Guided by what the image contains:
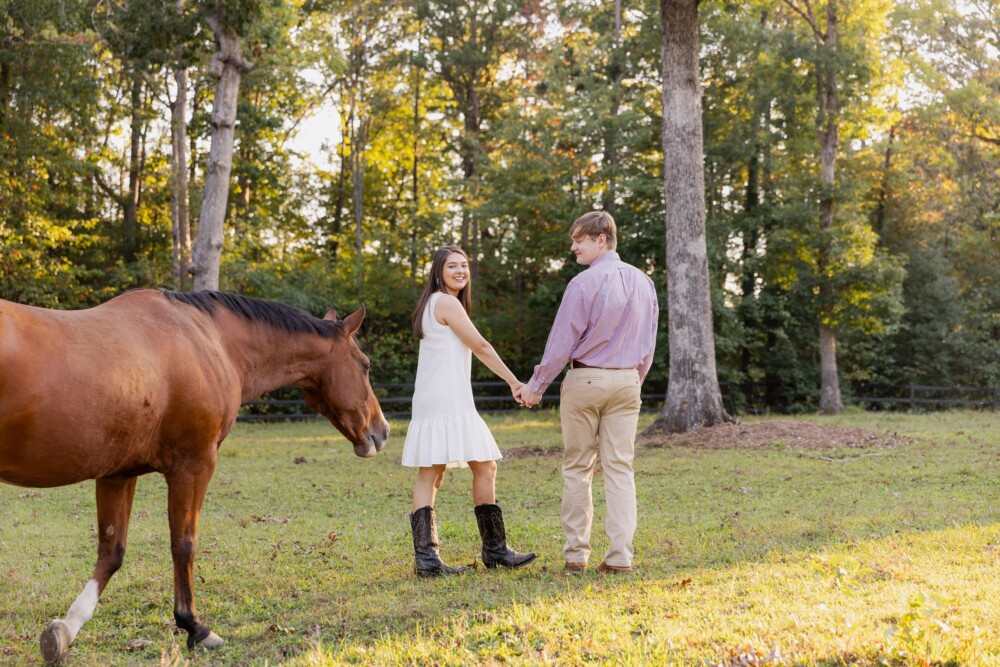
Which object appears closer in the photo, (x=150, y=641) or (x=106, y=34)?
(x=150, y=641)

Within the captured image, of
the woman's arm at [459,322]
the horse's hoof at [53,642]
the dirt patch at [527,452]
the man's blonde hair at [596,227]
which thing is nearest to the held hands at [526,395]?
the woman's arm at [459,322]

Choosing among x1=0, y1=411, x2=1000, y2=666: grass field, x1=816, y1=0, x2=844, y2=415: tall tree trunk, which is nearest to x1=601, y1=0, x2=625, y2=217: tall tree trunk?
x1=816, y1=0, x2=844, y2=415: tall tree trunk

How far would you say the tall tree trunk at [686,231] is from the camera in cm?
1460

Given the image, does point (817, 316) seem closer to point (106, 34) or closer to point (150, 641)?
point (106, 34)

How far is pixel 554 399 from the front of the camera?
25.2 metres

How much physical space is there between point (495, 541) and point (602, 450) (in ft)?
3.04

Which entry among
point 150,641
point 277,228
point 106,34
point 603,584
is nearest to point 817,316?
point 277,228

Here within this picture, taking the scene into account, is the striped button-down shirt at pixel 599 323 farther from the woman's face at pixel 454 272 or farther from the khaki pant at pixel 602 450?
the woman's face at pixel 454 272

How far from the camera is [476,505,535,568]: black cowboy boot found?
18.1ft

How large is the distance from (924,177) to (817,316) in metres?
9.33

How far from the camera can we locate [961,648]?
3.44 meters

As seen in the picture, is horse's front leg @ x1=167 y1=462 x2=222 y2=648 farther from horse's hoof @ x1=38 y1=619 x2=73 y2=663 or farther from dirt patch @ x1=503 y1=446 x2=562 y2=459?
dirt patch @ x1=503 y1=446 x2=562 y2=459

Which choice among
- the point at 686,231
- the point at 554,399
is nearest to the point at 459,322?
the point at 686,231

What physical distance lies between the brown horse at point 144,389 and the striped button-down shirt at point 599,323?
1.22 meters
